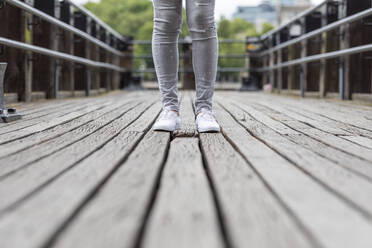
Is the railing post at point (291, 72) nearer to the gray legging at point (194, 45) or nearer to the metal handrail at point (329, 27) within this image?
the metal handrail at point (329, 27)

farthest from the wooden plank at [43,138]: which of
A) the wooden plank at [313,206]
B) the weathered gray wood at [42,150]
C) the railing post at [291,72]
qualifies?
the railing post at [291,72]

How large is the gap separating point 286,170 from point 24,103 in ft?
8.07

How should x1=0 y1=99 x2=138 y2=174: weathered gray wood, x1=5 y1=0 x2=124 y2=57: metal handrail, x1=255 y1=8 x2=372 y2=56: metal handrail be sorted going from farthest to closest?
x1=255 y1=8 x2=372 y2=56: metal handrail < x1=5 y1=0 x2=124 y2=57: metal handrail < x1=0 y1=99 x2=138 y2=174: weathered gray wood

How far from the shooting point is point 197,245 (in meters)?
0.50

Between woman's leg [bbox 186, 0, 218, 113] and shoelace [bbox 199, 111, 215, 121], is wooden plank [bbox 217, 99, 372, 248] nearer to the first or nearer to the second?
shoelace [bbox 199, 111, 215, 121]

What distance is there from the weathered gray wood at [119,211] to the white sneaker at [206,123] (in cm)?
56

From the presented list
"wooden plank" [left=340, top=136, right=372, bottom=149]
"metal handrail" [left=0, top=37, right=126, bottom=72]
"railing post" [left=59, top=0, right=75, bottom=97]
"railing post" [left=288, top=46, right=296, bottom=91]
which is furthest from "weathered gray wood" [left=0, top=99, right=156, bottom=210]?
"railing post" [left=288, top=46, right=296, bottom=91]

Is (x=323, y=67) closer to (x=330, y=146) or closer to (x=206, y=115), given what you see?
(x=206, y=115)

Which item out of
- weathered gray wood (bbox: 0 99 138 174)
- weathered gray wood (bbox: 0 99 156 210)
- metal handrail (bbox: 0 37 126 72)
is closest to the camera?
weathered gray wood (bbox: 0 99 156 210)

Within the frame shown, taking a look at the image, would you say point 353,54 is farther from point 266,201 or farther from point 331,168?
point 266,201

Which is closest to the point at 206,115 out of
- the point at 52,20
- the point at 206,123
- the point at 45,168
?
the point at 206,123

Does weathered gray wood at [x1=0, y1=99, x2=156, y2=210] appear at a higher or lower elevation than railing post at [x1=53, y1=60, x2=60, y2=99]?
lower

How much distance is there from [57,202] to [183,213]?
0.20 metres

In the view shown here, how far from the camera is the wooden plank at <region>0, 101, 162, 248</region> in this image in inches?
20.6
